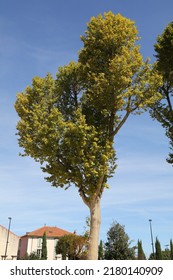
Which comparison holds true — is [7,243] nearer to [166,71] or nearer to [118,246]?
[118,246]

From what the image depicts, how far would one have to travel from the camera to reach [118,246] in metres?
34.0

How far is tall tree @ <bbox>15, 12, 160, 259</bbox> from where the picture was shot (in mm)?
18812

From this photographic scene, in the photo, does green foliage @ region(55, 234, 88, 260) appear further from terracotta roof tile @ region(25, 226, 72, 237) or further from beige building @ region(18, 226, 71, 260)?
terracotta roof tile @ region(25, 226, 72, 237)

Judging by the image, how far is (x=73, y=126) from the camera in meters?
18.7

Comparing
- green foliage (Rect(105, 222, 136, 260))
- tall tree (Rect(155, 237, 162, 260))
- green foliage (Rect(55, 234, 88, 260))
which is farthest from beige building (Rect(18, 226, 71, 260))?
green foliage (Rect(105, 222, 136, 260))

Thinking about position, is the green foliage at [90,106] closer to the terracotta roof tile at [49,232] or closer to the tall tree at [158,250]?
the tall tree at [158,250]

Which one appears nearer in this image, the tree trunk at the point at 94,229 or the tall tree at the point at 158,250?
the tree trunk at the point at 94,229

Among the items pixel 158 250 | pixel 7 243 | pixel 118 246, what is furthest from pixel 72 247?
pixel 118 246

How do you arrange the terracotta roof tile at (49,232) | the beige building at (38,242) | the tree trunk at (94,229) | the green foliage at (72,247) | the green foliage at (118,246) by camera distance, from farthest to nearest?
1. the terracotta roof tile at (49,232)
2. the beige building at (38,242)
3. the green foliage at (72,247)
4. the green foliage at (118,246)
5. the tree trunk at (94,229)

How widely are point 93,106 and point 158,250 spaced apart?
47409 millimetres

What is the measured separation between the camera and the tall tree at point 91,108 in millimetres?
18812

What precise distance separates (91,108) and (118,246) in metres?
19.1

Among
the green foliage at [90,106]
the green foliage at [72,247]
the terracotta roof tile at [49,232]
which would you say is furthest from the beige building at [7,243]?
the green foliage at [90,106]
